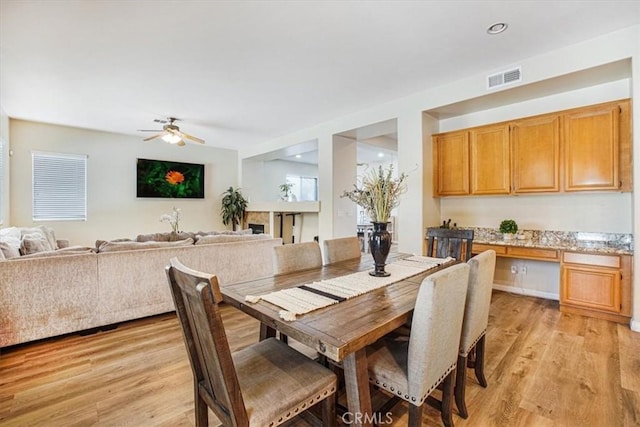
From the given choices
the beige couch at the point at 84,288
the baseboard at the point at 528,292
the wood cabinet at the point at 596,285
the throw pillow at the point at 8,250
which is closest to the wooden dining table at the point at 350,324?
the beige couch at the point at 84,288

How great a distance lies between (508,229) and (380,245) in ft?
8.96

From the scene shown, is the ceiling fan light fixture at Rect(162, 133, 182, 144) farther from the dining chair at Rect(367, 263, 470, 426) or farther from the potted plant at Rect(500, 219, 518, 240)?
the potted plant at Rect(500, 219, 518, 240)

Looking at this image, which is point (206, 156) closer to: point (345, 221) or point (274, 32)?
point (345, 221)

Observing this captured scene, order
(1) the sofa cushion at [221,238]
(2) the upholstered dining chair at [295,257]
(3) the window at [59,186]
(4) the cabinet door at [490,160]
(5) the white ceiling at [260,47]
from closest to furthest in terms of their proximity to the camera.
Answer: (2) the upholstered dining chair at [295,257] < (5) the white ceiling at [260,47] < (1) the sofa cushion at [221,238] < (4) the cabinet door at [490,160] < (3) the window at [59,186]

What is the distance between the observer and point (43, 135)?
5.25 metres

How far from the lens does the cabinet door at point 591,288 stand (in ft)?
9.41

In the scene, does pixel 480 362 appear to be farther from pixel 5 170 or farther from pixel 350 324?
pixel 5 170

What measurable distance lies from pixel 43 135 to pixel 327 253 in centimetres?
597

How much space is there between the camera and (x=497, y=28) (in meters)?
2.58

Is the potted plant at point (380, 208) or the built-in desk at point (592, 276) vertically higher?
the potted plant at point (380, 208)

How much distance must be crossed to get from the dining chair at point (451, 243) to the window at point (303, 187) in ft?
21.1

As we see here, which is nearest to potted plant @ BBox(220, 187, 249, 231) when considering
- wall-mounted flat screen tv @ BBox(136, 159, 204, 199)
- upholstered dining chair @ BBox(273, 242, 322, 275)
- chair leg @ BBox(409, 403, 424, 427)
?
wall-mounted flat screen tv @ BBox(136, 159, 204, 199)

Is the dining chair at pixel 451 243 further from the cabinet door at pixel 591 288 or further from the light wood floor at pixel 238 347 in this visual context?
the cabinet door at pixel 591 288

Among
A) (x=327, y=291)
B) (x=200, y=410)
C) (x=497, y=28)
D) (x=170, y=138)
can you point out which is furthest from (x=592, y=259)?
(x=170, y=138)
